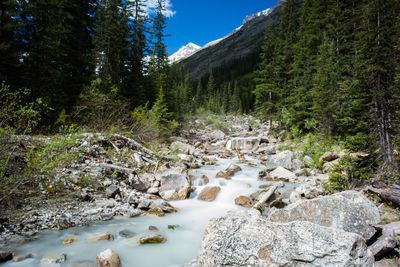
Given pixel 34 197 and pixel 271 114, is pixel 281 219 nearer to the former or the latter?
pixel 34 197

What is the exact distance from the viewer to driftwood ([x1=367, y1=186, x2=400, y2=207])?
5.46 meters

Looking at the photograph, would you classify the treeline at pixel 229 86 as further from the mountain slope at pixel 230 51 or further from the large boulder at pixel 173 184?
the large boulder at pixel 173 184

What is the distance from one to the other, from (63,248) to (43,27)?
13.3 m

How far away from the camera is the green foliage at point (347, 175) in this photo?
23.4ft

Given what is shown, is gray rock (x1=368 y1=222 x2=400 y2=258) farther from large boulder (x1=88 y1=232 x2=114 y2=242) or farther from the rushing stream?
large boulder (x1=88 y1=232 x2=114 y2=242)

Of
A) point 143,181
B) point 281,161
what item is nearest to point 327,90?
point 281,161

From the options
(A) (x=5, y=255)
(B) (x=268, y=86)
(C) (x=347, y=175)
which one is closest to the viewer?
(A) (x=5, y=255)

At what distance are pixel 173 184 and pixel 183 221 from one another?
7.83 ft

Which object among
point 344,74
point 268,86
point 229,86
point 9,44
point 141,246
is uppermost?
point 229,86

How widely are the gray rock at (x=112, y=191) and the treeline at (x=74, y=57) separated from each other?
4.78 meters

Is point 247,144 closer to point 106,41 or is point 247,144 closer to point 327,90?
point 327,90

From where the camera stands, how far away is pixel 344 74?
1549cm

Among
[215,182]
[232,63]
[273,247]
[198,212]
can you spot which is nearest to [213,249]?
[273,247]

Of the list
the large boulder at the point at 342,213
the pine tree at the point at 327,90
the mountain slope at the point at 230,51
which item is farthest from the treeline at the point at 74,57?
the mountain slope at the point at 230,51
